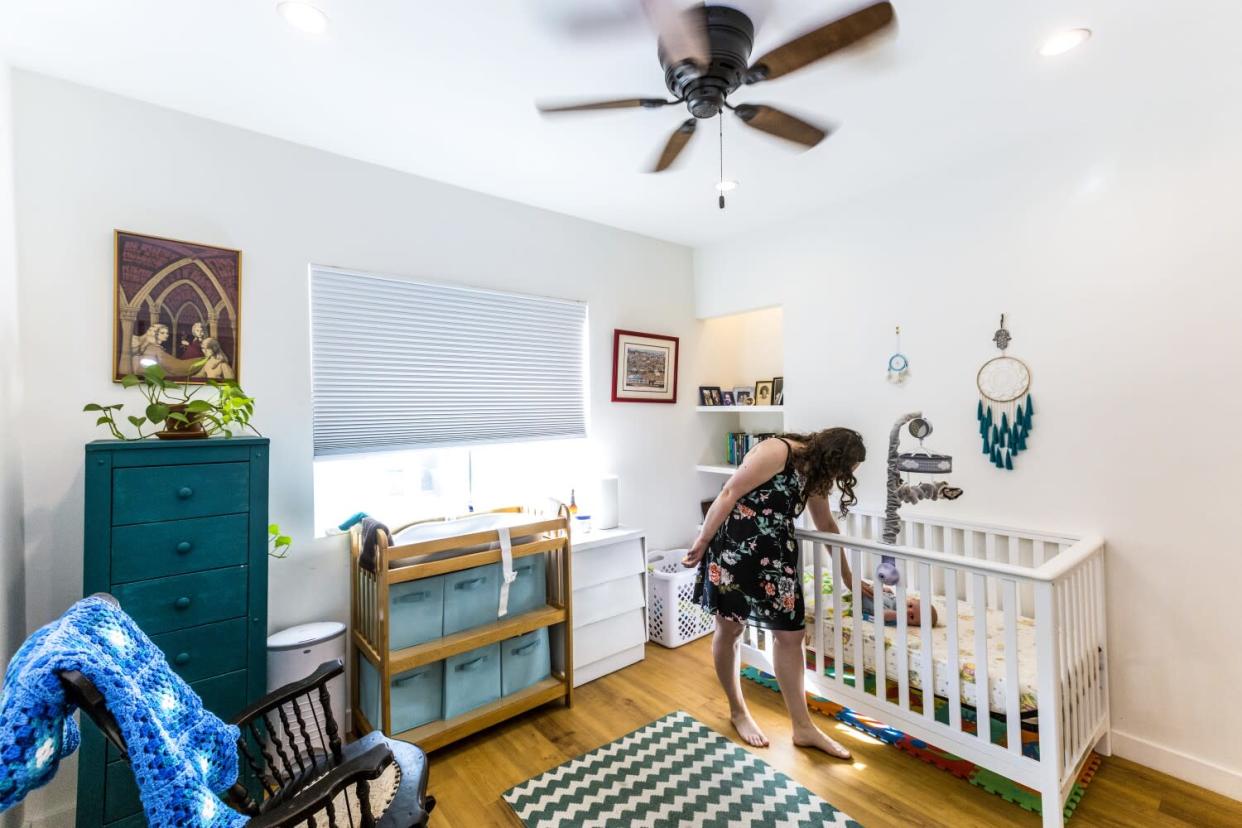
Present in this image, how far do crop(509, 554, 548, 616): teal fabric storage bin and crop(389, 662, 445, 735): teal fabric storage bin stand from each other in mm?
400

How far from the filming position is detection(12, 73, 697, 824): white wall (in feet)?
6.01

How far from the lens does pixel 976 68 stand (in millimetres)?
1820

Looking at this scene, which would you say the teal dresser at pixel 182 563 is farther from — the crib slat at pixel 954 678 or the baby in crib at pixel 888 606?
the crib slat at pixel 954 678

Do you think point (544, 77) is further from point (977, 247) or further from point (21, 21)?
point (977, 247)

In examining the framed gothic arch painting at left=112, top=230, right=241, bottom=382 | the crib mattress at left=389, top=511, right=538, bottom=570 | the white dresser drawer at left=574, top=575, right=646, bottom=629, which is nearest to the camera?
the framed gothic arch painting at left=112, top=230, right=241, bottom=382

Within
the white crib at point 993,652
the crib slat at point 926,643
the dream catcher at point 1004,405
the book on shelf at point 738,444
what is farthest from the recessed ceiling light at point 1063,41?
the book on shelf at point 738,444

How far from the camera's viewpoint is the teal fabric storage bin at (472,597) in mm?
2295

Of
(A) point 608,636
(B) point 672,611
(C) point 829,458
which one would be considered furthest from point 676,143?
(B) point 672,611

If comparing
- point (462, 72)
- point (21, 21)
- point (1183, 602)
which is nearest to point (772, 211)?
point (462, 72)

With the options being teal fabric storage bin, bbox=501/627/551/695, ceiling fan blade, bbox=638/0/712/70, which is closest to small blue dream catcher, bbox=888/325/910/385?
ceiling fan blade, bbox=638/0/712/70

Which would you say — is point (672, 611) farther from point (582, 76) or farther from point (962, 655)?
point (582, 76)

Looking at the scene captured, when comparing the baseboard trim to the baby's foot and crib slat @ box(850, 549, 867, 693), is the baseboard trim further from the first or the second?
the baby's foot

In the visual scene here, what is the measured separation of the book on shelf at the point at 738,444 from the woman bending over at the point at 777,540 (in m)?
1.54

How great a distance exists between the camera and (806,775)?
6.69ft
